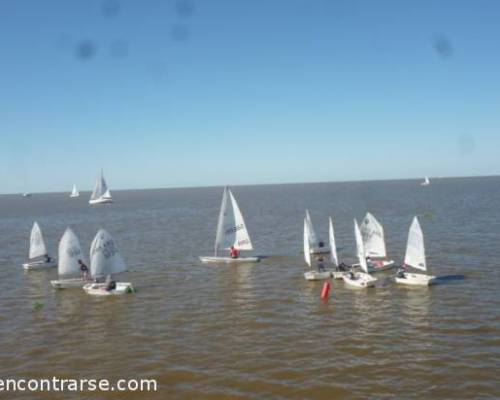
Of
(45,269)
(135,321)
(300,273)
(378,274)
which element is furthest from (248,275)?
(45,269)

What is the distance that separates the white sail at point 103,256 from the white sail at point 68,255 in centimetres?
357

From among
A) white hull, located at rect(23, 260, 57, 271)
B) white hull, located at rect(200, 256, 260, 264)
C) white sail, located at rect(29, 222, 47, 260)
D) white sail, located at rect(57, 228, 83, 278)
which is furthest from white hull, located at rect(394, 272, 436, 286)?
white sail, located at rect(29, 222, 47, 260)

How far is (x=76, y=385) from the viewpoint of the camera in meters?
21.7

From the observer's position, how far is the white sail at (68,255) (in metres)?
41.5

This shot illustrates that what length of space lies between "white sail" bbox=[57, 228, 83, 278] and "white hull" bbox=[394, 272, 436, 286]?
28257 millimetres

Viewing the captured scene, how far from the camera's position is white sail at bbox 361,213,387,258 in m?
46.4

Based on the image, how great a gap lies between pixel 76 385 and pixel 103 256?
724 inches

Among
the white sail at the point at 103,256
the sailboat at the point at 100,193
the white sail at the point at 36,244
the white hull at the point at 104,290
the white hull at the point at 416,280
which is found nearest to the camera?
the white hull at the point at 416,280

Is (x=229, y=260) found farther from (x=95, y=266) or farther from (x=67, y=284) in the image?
(x=67, y=284)

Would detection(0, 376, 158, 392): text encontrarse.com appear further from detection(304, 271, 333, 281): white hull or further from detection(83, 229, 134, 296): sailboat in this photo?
detection(304, 271, 333, 281): white hull

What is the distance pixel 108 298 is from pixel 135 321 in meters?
7.13

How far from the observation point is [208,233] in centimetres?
7812

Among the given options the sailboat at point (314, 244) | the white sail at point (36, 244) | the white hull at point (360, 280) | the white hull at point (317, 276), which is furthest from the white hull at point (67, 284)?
the sailboat at point (314, 244)

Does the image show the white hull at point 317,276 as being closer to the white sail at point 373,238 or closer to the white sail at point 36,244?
the white sail at point 373,238
